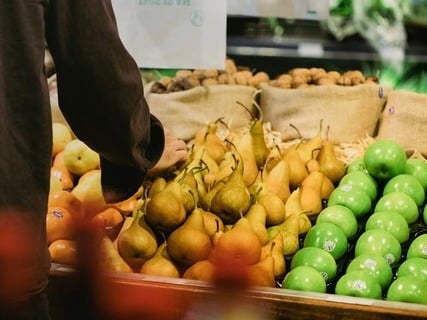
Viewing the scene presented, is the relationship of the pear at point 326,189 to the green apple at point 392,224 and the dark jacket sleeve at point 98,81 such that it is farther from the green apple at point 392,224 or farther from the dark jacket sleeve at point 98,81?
the dark jacket sleeve at point 98,81

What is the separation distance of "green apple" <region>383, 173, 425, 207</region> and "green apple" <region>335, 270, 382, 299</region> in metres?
0.52

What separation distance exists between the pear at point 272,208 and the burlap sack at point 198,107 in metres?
0.73

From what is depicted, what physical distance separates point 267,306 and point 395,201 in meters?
0.71

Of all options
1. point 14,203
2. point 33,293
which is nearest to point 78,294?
point 33,293

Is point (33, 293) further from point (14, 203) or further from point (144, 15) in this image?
point (144, 15)

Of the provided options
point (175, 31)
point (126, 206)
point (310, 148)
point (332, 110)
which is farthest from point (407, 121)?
point (126, 206)

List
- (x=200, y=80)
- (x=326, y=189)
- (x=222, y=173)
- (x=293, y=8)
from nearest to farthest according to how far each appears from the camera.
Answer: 1. (x=222, y=173)
2. (x=326, y=189)
3. (x=293, y=8)
4. (x=200, y=80)

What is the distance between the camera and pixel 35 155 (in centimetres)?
131

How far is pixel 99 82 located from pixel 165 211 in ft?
2.36

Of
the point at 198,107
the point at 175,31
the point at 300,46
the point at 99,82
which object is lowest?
the point at 300,46

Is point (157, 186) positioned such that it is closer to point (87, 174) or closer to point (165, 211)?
point (165, 211)

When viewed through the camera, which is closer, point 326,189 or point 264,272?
point 264,272

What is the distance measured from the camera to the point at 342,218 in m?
2.18

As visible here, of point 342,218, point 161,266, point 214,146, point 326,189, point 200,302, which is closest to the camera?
point 200,302
